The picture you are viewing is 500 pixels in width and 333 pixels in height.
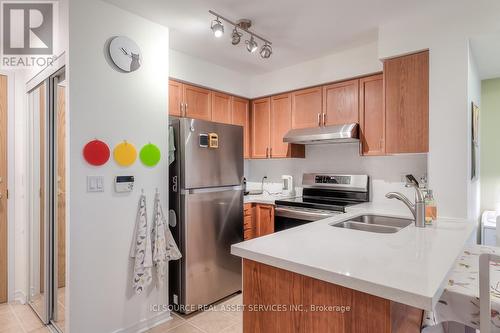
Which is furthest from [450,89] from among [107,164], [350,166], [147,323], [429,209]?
[147,323]

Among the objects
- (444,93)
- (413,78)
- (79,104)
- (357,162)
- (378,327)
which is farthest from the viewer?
(357,162)

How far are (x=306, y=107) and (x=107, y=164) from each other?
2.24 m

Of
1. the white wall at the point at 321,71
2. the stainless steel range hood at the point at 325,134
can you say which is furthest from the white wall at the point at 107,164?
the white wall at the point at 321,71

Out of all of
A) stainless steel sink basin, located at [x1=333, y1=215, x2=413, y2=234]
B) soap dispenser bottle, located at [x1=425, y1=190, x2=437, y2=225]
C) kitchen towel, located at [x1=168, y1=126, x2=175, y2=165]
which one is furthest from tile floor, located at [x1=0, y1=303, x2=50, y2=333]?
soap dispenser bottle, located at [x1=425, y1=190, x2=437, y2=225]

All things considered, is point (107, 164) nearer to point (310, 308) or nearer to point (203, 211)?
point (203, 211)

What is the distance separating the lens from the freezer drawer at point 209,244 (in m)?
2.47

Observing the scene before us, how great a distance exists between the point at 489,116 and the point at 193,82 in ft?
10.6

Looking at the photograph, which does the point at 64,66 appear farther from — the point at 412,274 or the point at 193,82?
the point at 412,274

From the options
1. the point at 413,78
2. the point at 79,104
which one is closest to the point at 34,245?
the point at 79,104

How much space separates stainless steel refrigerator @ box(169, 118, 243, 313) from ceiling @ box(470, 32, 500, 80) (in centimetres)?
208

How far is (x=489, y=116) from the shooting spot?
3104 mm

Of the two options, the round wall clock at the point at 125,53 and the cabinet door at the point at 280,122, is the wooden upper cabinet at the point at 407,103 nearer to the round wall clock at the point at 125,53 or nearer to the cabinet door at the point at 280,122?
the cabinet door at the point at 280,122

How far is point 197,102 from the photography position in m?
3.23

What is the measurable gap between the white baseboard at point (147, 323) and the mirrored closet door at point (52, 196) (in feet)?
1.67
